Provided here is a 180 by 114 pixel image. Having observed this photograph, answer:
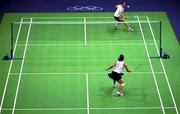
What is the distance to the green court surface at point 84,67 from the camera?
75.8ft

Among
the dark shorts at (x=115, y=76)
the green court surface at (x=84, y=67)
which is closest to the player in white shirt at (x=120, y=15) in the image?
the green court surface at (x=84, y=67)

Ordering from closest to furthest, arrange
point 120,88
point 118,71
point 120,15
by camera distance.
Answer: point 118,71
point 120,88
point 120,15

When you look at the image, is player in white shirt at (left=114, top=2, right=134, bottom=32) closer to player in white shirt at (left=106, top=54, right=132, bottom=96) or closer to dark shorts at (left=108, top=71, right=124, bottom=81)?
player in white shirt at (left=106, top=54, right=132, bottom=96)

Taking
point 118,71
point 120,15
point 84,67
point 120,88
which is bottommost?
point 120,88

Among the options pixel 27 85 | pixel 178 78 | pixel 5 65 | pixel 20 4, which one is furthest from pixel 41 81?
pixel 20 4

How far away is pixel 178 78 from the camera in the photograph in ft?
82.8

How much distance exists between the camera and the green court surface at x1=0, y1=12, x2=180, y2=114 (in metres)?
23.1

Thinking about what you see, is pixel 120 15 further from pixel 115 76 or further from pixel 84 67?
pixel 115 76

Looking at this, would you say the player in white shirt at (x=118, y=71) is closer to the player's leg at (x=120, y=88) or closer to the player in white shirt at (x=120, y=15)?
the player's leg at (x=120, y=88)

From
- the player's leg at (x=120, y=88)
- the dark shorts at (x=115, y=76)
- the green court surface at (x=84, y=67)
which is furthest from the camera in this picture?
the player's leg at (x=120, y=88)

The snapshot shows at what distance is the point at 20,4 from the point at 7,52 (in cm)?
689

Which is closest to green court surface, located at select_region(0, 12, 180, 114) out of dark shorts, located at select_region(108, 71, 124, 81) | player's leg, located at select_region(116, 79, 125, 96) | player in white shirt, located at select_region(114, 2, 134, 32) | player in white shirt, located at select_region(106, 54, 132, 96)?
player's leg, located at select_region(116, 79, 125, 96)

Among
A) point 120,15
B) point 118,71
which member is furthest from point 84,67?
point 120,15

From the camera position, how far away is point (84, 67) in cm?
2638
